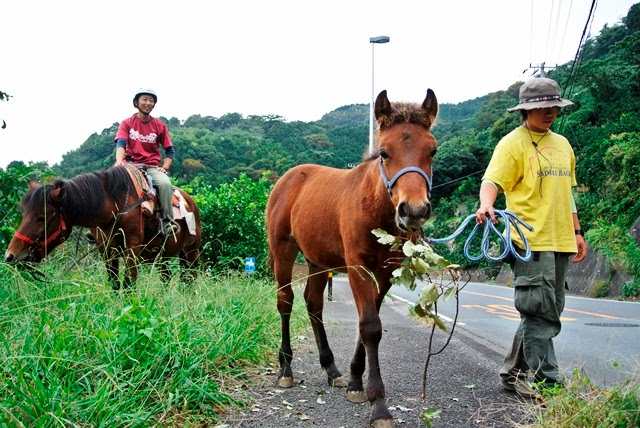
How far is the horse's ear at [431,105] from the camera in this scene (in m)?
4.16

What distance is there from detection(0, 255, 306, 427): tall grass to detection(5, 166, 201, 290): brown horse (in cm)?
102

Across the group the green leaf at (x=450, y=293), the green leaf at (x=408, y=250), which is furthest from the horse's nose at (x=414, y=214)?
the green leaf at (x=450, y=293)

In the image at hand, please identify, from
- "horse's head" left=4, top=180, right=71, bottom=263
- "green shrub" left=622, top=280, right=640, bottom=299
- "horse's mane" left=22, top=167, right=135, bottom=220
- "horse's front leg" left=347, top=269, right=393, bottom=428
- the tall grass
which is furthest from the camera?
"green shrub" left=622, top=280, right=640, bottom=299

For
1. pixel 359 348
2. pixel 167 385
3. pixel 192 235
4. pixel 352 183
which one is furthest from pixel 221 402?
pixel 192 235

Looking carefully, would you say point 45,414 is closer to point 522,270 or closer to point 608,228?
point 522,270

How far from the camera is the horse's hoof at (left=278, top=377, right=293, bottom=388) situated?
473 centimetres

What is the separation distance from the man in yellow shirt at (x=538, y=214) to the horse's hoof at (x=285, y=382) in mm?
1723

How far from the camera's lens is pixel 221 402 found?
3824 millimetres

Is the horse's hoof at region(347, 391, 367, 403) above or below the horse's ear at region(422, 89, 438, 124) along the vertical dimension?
below

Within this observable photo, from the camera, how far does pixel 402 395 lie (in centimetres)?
445

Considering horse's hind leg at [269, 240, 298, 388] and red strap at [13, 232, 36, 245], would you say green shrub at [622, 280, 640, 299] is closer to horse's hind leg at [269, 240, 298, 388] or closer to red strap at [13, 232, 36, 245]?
horse's hind leg at [269, 240, 298, 388]

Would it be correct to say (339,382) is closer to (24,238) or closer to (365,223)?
(365,223)

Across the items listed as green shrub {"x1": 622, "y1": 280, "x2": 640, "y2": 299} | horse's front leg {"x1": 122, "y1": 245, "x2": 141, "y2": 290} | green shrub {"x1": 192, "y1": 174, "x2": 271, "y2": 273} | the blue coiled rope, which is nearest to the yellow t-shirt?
the blue coiled rope

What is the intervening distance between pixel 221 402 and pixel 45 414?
1.36m
